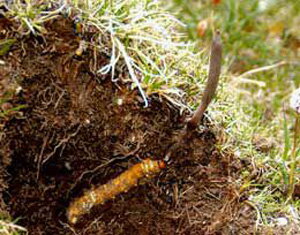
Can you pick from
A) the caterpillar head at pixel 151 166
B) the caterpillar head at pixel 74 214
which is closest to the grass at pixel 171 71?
the caterpillar head at pixel 151 166

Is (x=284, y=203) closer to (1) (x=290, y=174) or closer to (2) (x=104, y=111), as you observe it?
(1) (x=290, y=174)

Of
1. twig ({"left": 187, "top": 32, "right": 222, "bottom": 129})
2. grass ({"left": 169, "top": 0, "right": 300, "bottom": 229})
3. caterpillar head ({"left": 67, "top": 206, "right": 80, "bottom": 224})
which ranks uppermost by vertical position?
twig ({"left": 187, "top": 32, "right": 222, "bottom": 129})

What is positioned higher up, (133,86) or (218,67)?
(218,67)

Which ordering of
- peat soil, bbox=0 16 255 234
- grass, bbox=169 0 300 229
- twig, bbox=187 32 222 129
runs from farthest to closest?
grass, bbox=169 0 300 229, peat soil, bbox=0 16 255 234, twig, bbox=187 32 222 129

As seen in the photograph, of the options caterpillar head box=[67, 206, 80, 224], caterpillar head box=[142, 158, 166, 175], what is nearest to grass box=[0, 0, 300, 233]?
caterpillar head box=[142, 158, 166, 175]

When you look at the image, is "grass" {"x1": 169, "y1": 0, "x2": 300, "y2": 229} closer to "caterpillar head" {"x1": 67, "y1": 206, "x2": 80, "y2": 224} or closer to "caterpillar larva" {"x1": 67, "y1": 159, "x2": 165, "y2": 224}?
"caterpillar larva" {"x1": 67, "y1": 159, "x2": 165, "y2": 224}

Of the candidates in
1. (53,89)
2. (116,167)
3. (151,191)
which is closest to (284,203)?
(151,191)

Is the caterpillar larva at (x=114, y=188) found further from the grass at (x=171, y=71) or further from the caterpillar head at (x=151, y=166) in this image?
the grass at (x=171, y=71)
